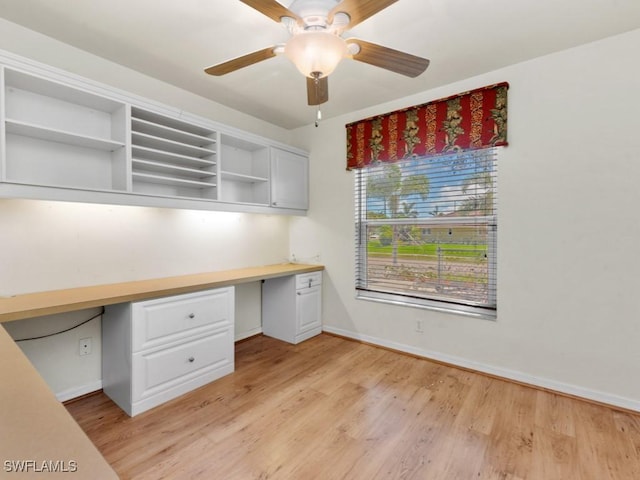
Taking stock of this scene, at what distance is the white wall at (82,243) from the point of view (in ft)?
6.61

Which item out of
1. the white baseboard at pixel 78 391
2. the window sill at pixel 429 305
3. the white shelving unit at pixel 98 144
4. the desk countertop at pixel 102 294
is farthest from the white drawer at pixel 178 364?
the window sill at pixel 429 305

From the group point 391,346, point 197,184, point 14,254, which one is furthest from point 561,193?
point 14,254

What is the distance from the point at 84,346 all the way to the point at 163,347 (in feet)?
2.13

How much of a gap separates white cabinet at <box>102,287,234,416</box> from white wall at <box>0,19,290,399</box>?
0.26m

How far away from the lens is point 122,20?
193 cm

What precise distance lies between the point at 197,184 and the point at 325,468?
2.30 m

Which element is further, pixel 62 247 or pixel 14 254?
pixel 62 247

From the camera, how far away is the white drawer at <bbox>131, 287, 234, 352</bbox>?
2.09m

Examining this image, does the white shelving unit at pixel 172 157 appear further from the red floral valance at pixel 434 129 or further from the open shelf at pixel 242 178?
the red floral valance at pixel 434 129

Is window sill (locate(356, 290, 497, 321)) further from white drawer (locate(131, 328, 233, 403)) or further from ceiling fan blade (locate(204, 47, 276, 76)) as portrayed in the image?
ceiling fan blade (locate(204, 47, 276, 76))

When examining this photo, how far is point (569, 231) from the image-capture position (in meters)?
2.27

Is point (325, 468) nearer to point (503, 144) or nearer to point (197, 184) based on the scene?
point (197, 184)

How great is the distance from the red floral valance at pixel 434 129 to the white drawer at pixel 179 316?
1975mm

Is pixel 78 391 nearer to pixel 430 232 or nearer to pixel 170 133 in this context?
pixel 170 133
